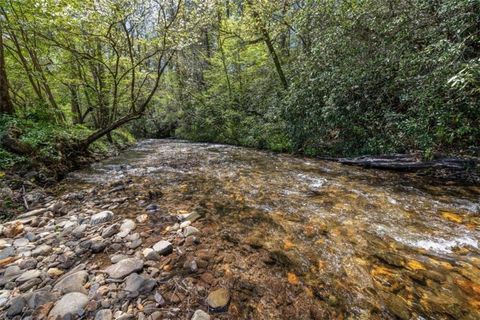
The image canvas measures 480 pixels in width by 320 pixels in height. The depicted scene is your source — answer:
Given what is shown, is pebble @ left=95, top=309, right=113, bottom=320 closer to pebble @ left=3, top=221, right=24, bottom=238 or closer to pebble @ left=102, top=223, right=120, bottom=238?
pebble @ left=102, top=223, right=120, bottom=238

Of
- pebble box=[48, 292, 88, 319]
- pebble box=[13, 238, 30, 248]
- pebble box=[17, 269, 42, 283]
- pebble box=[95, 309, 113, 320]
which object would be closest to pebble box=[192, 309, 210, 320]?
pebble box=[95, 309, 113, 320]

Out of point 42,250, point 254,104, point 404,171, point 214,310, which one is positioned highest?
point 254,104

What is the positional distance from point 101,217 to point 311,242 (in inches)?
123

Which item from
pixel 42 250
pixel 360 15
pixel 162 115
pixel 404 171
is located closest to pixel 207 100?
pixel 162 115

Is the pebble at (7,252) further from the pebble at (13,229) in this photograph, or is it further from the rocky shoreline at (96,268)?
the pebble at (13,229)

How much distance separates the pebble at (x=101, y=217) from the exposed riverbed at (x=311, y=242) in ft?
0.67

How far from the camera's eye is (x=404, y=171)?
6180 mm

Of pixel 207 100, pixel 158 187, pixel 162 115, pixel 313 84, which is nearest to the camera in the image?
pixel 158 187

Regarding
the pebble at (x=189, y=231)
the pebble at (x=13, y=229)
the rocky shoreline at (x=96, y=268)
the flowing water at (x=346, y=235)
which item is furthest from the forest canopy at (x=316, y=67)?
the pebble at (x=189, y=231)

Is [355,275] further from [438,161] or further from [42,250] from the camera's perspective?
[438,161]

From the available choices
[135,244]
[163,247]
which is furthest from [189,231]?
[135,244]

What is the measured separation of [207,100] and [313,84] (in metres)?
9.60

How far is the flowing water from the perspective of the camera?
2.21 meters

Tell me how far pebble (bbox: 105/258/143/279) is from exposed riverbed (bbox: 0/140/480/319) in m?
0.18
